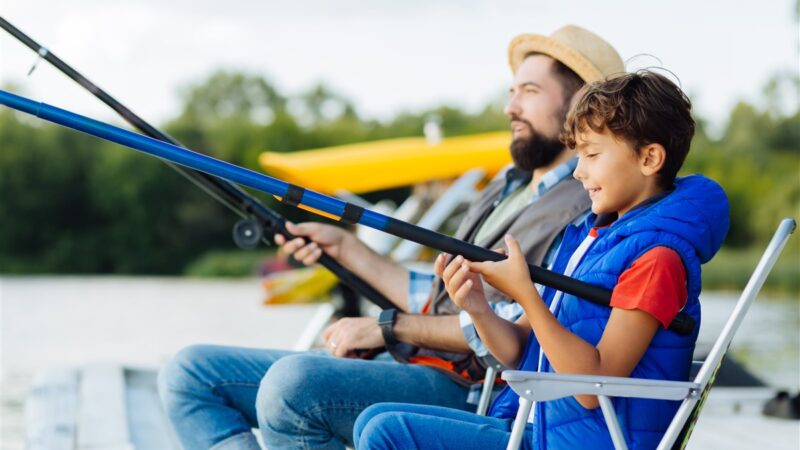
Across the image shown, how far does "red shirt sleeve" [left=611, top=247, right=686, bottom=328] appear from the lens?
157 centimetres

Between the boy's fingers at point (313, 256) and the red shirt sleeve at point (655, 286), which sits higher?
the red shirt sleeve at point (655, 286)

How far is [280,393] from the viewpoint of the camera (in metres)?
1.99

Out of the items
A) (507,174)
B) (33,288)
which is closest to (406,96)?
(33,288)

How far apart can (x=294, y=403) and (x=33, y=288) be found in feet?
42.1

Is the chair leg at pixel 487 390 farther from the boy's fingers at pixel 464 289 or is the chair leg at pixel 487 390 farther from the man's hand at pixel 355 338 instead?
the boy's fingers at pixel 464 289

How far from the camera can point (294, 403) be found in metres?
1.99

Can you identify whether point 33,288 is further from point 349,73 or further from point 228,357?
point 349,73

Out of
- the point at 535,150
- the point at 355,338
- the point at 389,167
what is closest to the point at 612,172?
the point at 535,150

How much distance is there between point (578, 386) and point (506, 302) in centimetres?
71

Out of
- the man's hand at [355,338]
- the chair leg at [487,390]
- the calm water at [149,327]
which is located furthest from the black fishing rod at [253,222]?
the calm water at [149,327]

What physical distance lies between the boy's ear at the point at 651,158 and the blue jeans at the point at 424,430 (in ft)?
1.67

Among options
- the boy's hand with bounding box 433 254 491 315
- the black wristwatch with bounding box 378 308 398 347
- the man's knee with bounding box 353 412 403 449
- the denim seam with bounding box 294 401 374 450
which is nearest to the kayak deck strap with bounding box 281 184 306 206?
the boy's hand with bounding box 433 254 491 315

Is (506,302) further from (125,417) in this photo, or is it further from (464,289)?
(125,417)

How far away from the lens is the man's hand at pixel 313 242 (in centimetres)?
253
